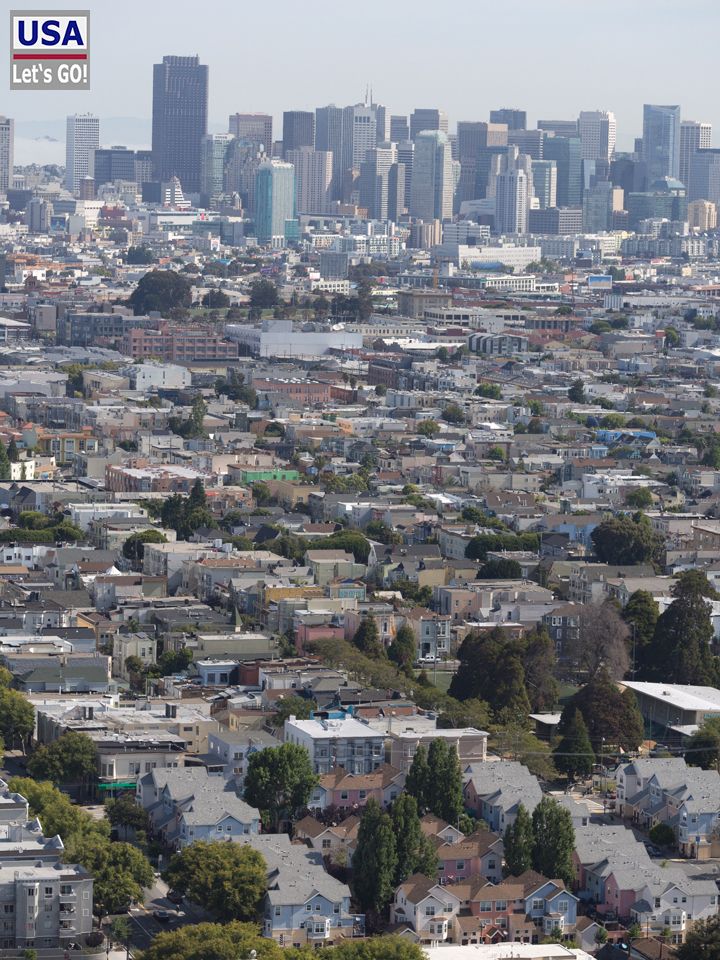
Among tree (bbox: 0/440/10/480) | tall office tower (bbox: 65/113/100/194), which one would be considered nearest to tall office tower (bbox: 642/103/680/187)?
tall office tower (bbox: 65/113/100/194)

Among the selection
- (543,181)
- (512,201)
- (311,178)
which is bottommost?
(512,201)

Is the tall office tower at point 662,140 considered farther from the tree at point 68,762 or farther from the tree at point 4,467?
the tree at point 68,762

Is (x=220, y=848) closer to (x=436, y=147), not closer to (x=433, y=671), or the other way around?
(x=433, y=671)

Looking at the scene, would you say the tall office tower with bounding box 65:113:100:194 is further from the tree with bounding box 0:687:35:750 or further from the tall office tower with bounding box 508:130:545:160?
the tree with bounding box 0:687:35:750

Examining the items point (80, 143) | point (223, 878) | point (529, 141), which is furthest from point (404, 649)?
point (80, 143)

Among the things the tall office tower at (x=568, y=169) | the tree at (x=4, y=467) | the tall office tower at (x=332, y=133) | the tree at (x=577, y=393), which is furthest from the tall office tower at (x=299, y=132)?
the tree at (x=4, y=467)

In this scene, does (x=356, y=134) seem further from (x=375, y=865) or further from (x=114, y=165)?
(x=375, y=865)
